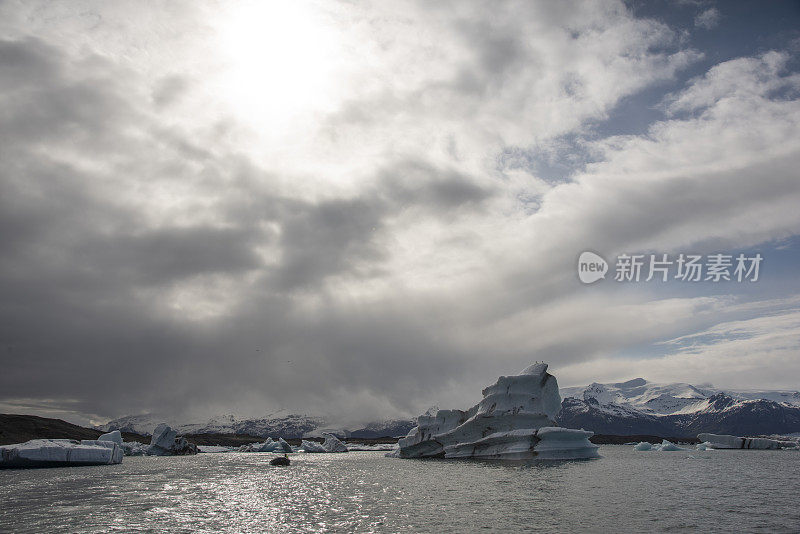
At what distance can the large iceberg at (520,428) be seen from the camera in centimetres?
3856

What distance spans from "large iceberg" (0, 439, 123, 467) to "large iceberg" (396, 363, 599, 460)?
31213mm

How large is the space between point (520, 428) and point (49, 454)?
125ft

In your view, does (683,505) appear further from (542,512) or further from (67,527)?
(67,527)

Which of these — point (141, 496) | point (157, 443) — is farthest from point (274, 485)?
point (157, 443)

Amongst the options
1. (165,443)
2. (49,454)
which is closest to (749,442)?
(165,443)

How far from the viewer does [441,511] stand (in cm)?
1636

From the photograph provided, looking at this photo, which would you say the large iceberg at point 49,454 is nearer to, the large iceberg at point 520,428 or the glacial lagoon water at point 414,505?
the glacial lagoon water at point 414,505

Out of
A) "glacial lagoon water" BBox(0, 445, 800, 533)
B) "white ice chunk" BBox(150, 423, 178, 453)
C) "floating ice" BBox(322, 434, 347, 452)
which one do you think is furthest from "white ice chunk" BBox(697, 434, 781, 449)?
"white ice chunk" BBox(150, 423, 178, 453)

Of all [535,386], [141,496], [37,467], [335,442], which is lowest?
[335,442]

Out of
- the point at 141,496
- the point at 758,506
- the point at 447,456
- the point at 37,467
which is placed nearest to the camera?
the point at 758,506

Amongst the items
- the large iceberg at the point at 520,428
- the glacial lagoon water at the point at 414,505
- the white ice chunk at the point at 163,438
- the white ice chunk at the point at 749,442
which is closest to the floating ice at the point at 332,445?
the white ice chunk at the point at 163,438

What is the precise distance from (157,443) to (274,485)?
173ft

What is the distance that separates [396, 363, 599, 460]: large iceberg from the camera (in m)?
38.6

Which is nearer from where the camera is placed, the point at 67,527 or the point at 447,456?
the point at 67,527
